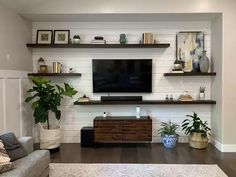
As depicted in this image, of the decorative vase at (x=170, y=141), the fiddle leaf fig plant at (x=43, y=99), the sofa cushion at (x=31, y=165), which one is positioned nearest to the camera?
the sofa cushion at (x=31, y=165)

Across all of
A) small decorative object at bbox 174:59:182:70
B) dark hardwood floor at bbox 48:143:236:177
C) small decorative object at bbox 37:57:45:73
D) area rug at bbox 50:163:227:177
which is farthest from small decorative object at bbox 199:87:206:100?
small decorative object at bbox 37:57:45:73

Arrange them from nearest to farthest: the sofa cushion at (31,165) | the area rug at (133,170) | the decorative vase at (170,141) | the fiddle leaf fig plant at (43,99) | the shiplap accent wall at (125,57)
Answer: the sofa cushion at (31,165), the area rug at (133,170), the fiddle leaf fig plant at (43,99), the decorative vase at (170,141), the shiplap accent wall at (125,57)

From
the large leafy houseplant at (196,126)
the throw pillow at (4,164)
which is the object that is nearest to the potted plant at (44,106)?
the throw pillow at (4,164)

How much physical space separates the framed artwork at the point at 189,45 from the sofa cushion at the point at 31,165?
3531mm

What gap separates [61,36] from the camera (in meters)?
5.40

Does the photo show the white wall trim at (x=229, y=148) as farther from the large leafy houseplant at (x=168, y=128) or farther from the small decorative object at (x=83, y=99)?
the small decorative object at (x=83, y=99)

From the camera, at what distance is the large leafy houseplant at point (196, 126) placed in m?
5.04

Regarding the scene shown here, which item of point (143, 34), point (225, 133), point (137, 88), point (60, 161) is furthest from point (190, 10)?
point (60, 161)

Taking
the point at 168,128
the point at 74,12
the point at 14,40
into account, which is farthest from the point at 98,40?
the point at 168,128

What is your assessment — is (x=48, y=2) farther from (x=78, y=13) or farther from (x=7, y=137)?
(x=7, y=137)

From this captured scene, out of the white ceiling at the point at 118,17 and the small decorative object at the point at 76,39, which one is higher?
the white ceiling at the point at 118,17

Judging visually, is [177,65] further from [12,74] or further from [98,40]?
[12,74]

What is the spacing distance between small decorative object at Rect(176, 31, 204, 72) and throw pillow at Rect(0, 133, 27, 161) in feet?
12.1

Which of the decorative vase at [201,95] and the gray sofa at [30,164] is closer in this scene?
the gray sofa at [30,164]
